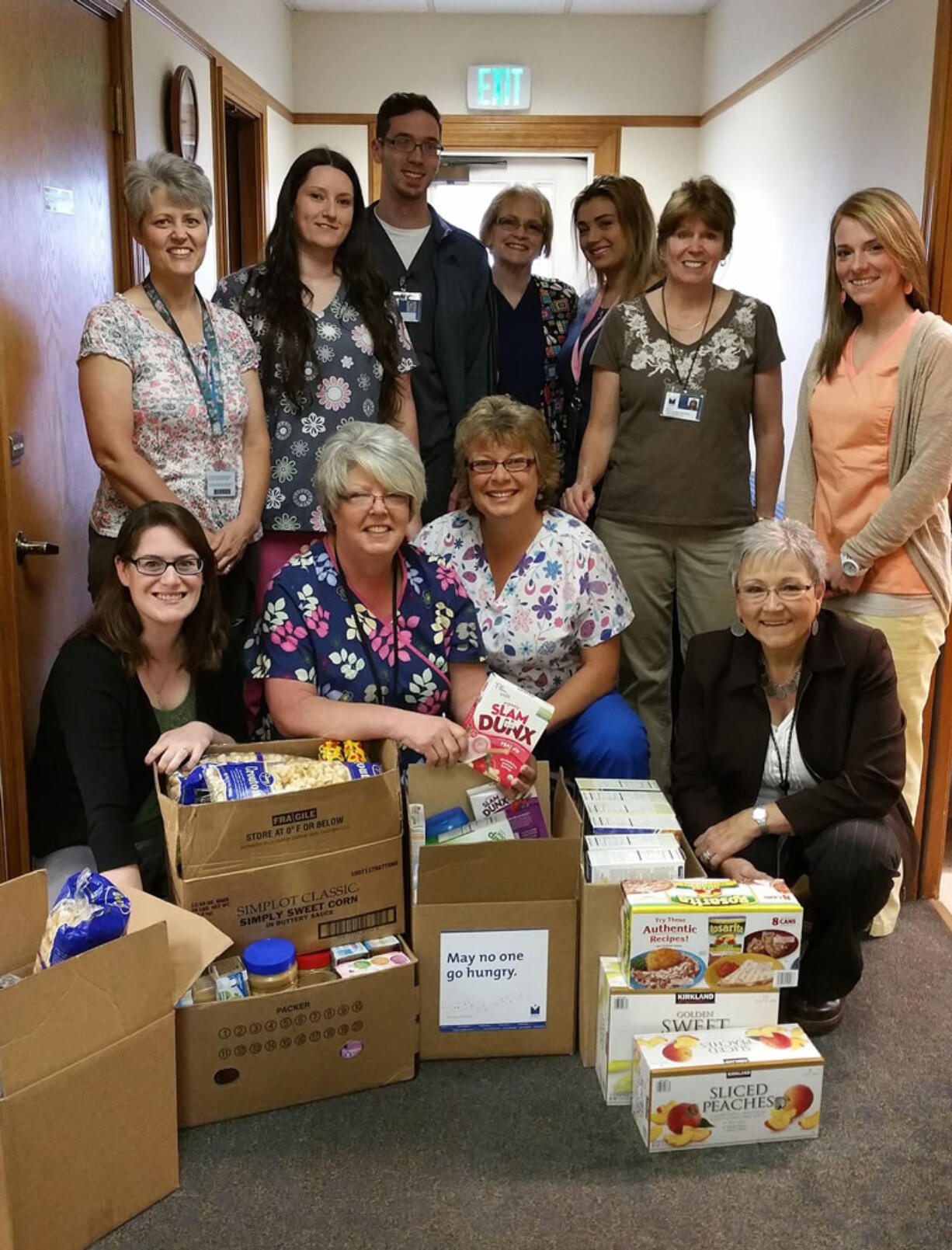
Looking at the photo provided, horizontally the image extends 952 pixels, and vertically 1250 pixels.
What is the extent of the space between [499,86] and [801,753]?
15.9ft

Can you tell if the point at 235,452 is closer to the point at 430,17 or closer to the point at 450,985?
the point at 450,985

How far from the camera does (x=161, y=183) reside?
7.42 feet

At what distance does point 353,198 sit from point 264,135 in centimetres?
303

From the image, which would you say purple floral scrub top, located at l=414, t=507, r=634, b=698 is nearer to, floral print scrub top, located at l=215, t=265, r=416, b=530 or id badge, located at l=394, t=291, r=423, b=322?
floral print scrub top, located at l=215, t=265, r=416, b=530

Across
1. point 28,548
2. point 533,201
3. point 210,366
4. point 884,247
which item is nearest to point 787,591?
point 884,247

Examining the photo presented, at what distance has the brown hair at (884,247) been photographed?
7.71 ft

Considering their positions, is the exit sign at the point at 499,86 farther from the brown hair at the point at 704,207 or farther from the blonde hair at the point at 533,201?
the brown hair at the point at 704,207

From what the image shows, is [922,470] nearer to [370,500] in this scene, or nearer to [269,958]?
[370,500]

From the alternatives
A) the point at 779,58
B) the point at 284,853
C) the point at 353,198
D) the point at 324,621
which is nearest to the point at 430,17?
the point at 779,58

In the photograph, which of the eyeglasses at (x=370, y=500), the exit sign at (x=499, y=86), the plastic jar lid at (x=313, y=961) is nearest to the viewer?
the plastic jar lid at (x=313, y=961)

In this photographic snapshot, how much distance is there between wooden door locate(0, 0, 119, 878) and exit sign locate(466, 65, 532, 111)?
3.42m

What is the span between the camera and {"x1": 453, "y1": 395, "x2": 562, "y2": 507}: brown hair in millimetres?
2400

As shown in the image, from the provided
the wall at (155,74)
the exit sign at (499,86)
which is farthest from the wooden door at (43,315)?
the exit sign at (499,86)

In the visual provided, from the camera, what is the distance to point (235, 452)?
241 cm
